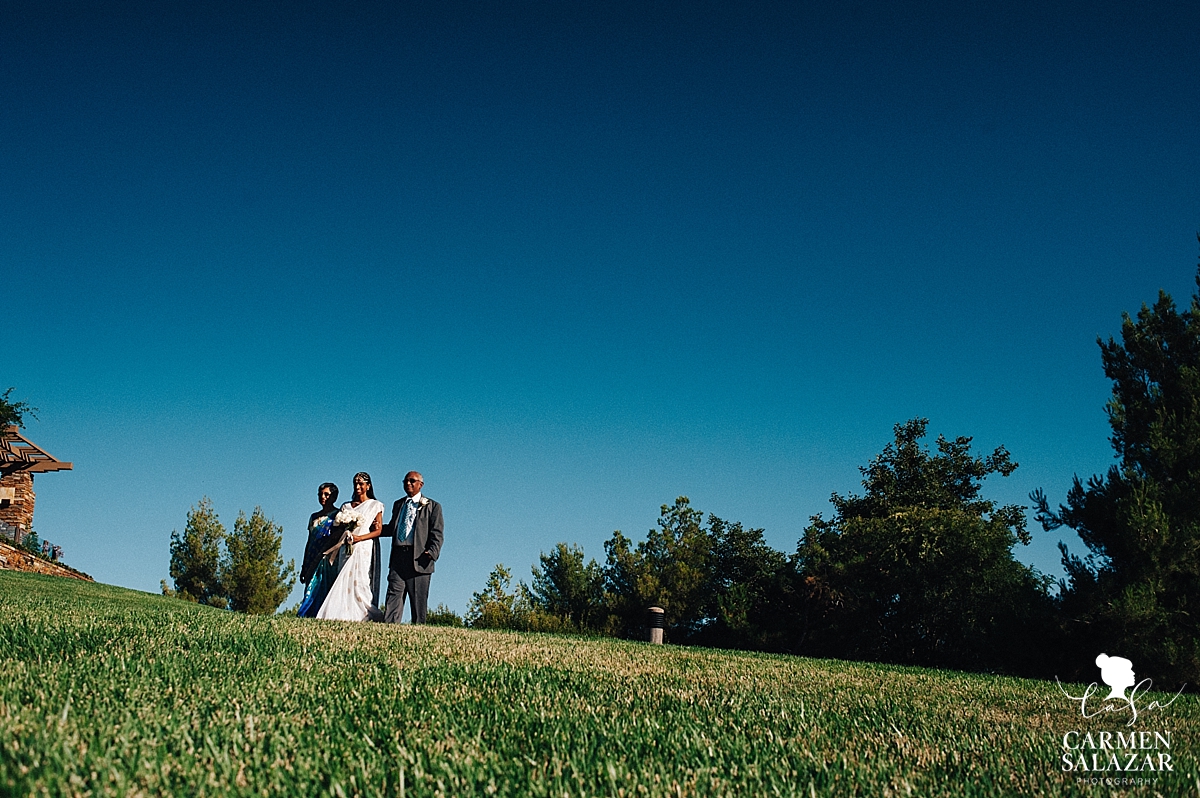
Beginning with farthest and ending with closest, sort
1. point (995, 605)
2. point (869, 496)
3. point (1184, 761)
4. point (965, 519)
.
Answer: point (869, 496)
point (965, 519)
point (995, 605)
point (1184, 761)

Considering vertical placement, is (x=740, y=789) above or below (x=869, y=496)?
below

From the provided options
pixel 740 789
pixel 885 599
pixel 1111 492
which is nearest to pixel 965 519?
pixel 885 599

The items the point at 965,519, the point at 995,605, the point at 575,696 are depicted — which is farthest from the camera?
the point at 965,519

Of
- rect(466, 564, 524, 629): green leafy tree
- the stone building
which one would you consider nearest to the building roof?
the stone building

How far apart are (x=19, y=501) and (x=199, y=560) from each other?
732 cm

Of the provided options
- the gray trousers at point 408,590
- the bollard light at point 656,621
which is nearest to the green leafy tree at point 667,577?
the bollard light at point 656,621

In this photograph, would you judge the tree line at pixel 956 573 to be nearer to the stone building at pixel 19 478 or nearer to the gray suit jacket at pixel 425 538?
the gray suit jacket at pixel 425 538

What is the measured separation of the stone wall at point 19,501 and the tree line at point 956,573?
1667 centimetres

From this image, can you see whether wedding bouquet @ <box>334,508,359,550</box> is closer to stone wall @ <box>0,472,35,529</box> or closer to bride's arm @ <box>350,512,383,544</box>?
bride's arm @ <box>350,512,383,544</box>

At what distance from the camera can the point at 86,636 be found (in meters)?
4.67

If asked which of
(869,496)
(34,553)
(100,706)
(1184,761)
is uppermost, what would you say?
(869,496)

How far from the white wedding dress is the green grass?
6.96 metres

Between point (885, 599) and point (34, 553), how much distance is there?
27271mm

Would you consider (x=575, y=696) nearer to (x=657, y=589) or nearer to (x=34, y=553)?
(x=657, y=589)
